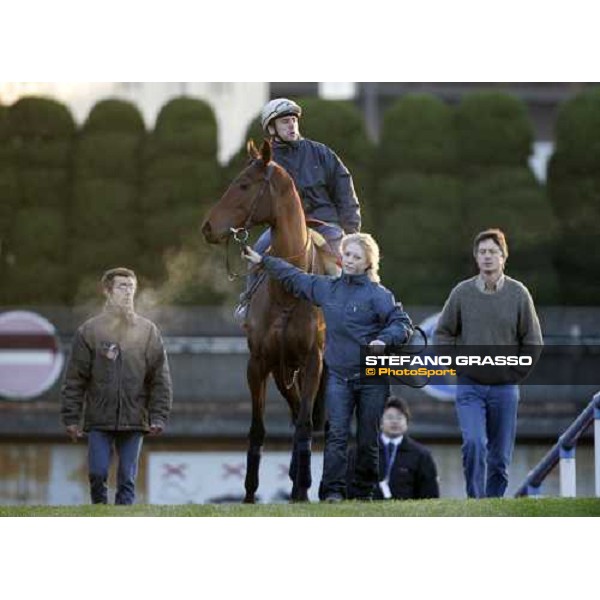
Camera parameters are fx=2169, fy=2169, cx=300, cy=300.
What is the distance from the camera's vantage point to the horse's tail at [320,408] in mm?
13023

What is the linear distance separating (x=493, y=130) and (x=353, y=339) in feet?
5.65

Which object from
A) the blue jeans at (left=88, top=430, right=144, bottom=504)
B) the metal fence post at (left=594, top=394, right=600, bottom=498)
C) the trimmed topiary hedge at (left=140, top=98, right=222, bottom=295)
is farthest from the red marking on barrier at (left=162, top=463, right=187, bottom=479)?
the metal fence post at (left=594, top=394, right=600, bottom=498)

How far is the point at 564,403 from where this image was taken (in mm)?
12789

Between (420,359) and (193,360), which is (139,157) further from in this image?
(420,359)

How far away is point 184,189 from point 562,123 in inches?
91.2

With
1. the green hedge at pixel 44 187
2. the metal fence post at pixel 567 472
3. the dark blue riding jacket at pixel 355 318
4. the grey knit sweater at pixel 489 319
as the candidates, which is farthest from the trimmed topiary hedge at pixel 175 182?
the metal fence post at pixel 567 472

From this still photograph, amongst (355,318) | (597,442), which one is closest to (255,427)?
(355,318)

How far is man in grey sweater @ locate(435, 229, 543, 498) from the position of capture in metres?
12.8

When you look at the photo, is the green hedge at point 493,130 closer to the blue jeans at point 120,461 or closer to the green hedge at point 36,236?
the green hedge at point 36,236

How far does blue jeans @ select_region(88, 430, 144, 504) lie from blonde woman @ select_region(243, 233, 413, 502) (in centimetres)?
117
